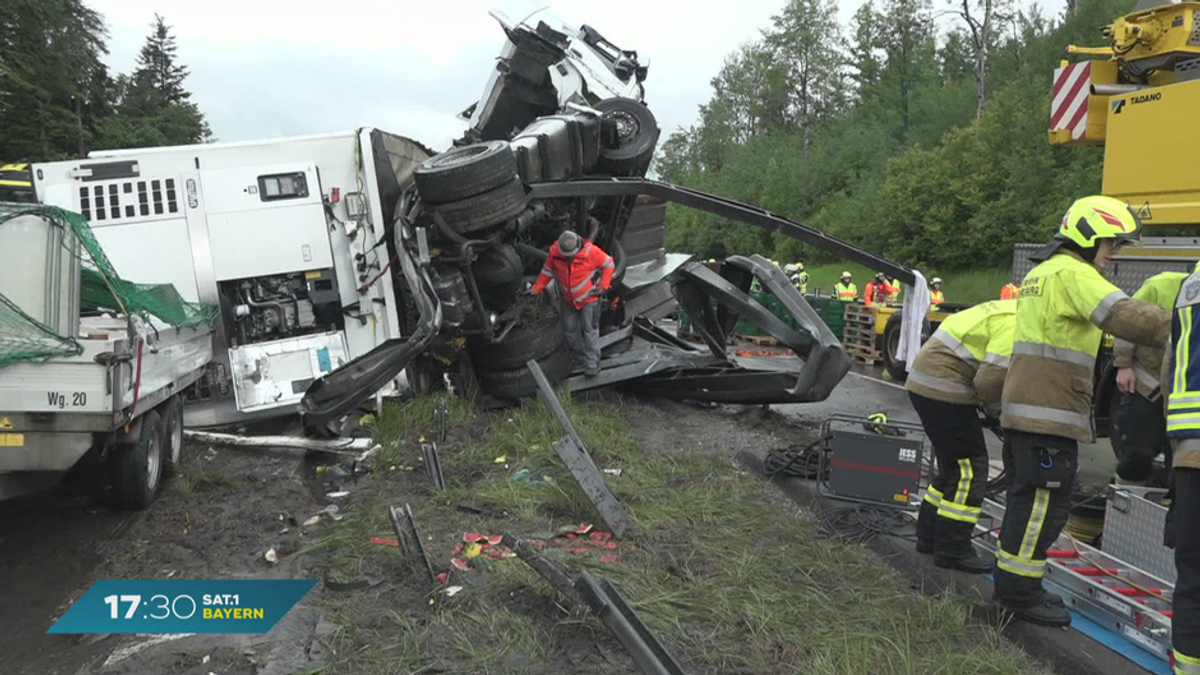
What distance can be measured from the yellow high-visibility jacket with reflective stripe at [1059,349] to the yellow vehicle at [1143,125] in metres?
2.20

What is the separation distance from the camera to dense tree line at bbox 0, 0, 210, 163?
33.1 meters

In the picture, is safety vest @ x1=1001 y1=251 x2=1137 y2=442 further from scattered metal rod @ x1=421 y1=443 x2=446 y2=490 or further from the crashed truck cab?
scattered metal rod @ x1=421 y1=443 x2=446 y2=490

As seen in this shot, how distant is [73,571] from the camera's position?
4.14 metres

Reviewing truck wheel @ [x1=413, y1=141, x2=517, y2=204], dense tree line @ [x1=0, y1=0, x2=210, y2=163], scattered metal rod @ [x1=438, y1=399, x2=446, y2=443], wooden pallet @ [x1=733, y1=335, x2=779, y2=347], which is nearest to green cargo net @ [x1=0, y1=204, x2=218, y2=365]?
scattered metal rod @ [x1=438, y1=399, x2=446, y2=443]

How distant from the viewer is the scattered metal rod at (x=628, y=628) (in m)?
2.74

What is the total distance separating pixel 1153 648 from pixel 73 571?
477 cm

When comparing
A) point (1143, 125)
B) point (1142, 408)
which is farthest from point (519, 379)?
point (1143, 125)

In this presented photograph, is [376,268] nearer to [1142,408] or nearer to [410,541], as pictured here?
[410,541]

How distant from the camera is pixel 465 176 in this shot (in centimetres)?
674

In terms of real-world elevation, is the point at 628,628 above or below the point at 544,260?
below

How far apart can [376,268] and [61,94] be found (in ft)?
124

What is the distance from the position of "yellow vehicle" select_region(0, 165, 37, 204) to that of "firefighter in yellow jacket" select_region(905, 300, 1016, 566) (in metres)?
6.50

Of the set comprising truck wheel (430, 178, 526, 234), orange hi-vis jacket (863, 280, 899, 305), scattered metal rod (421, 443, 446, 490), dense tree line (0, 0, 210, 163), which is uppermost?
dense tree line (0, 0, 210, 163)

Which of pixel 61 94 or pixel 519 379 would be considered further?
pixel 61 94
